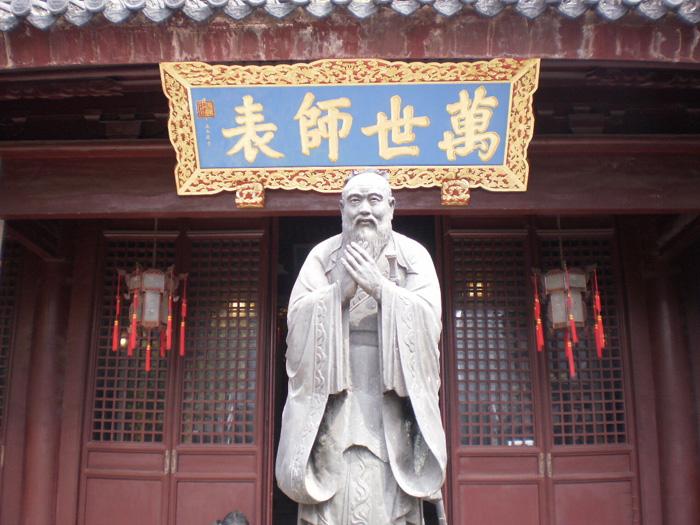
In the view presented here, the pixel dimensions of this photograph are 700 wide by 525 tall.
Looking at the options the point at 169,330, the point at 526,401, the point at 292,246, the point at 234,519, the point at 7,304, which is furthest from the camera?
the point at 292,246

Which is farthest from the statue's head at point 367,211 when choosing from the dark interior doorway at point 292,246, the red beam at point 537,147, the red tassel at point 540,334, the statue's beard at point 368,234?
the dark interior doorway at point 292,246

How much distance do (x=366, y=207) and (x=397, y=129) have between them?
2.31 m

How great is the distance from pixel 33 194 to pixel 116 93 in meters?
1.09

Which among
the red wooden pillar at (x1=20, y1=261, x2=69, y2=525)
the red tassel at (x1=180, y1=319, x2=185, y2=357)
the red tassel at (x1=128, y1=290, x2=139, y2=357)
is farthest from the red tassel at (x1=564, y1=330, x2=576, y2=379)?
the red wooden pillar at (x1=20, y1=261, x2=69, y2=525)

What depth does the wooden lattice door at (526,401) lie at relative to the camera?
6.39 metres

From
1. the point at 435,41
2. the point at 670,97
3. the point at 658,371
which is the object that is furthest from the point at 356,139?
the point at 658,371

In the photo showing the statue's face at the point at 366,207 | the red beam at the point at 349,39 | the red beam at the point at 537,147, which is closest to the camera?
the statue's face at the point at 366,207

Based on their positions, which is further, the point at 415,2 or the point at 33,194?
the point at 33,194

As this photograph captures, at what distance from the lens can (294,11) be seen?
4.68 m

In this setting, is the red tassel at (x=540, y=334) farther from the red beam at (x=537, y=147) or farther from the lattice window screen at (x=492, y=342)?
the red beam at (x=537, y=147)

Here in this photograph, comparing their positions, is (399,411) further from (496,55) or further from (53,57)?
(53,57)

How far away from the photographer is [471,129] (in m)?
5.41

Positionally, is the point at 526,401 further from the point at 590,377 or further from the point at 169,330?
the point at 169,330

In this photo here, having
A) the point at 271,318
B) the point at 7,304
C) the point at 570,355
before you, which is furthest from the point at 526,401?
the point at 7,304
